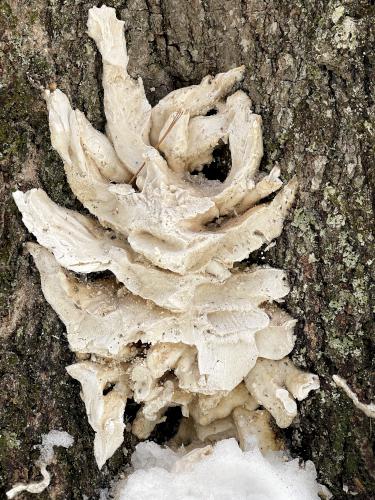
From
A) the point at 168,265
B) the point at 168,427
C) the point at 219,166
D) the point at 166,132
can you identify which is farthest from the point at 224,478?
the point at 166,132

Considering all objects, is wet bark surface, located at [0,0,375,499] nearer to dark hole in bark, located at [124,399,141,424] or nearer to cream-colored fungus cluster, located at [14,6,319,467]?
cream-colored fungus cluster, located at [14,6,319,467]

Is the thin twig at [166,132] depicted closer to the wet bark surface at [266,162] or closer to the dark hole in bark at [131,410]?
the wet bark surface at [266,162]

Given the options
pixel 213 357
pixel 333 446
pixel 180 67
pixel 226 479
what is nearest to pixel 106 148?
pixel 180 67

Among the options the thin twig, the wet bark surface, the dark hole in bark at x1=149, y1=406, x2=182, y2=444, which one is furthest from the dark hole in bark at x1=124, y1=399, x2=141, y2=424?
the thin twig

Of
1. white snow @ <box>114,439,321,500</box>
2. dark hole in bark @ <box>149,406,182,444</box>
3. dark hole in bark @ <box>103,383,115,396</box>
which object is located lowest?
dark hole in bark @ <box>149,406,182,444</box>

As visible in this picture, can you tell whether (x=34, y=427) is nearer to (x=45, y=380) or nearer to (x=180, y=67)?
(x=45, y=380)

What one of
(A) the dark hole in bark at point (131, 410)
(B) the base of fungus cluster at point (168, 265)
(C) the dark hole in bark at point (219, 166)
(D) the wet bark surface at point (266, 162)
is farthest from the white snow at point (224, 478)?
(C) the dark hole in bark at point (219, 166)

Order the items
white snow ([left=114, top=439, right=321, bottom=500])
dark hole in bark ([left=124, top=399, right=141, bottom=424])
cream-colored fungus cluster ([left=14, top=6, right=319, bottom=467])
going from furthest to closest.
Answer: dark hole in bark ([left=124, top=399, right=141, bottom=424]), white snow ([left=114, top=439, right=321, bottom=500]), cream-colored fungus cluster ([left=14, top=6, right=319, bottom=467])
